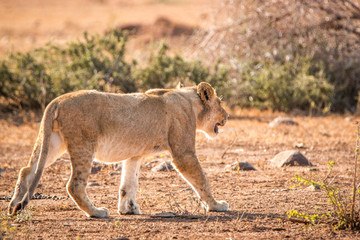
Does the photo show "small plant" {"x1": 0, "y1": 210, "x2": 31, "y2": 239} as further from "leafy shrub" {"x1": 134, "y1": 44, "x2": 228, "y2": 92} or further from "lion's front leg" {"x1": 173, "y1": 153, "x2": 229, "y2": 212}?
"leafy shrub" {"x1": 134, "y1": 44, "x2": 228, "y2": 92}

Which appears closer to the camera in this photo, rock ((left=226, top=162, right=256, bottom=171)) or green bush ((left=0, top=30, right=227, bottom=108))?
rock ((left=226, top=162, right=256, bottom=171))

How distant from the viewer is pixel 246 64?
13.4 meters

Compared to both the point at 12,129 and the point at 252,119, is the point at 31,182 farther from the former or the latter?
the point at 252,119

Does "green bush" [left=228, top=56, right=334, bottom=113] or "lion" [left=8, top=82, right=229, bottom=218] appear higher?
"lion" [left=8, top=82, right=229, bottom=218]

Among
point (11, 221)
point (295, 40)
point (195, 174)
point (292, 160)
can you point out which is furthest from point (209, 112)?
point (295, 40)

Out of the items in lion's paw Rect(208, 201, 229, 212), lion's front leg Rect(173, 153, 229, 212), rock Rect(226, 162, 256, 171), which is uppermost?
lion's front leg Rect(173, 153, 229, 212)

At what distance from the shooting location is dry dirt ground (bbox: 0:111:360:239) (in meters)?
4.86

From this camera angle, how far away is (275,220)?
17.3 feet

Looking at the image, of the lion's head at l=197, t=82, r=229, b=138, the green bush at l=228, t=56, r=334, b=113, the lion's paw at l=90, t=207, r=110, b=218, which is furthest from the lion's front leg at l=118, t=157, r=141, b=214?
the green bush at l=228, t=56, r=334, b=113

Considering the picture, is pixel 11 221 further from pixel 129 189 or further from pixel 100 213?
pixel 129 189

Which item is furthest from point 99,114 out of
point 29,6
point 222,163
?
point 29,6

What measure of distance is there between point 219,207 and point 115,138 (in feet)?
4.17

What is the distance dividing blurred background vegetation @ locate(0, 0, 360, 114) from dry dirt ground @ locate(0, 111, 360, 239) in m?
1.60

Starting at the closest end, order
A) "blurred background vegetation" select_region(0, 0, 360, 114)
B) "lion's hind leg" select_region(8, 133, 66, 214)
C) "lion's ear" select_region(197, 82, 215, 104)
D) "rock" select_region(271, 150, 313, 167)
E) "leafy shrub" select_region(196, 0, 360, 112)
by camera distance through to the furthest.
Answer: "lion's hind leg" select_region(8, 133, 66, 214) < "lion's ear" select_region(197, 82, 215, 104) < "rock" select_region(271, 150, 313, 167) < "blurred background vegetation" select_region(0, 0, 360, 114) < "leafy shrub" select_region(196, 0, 360, 112)
